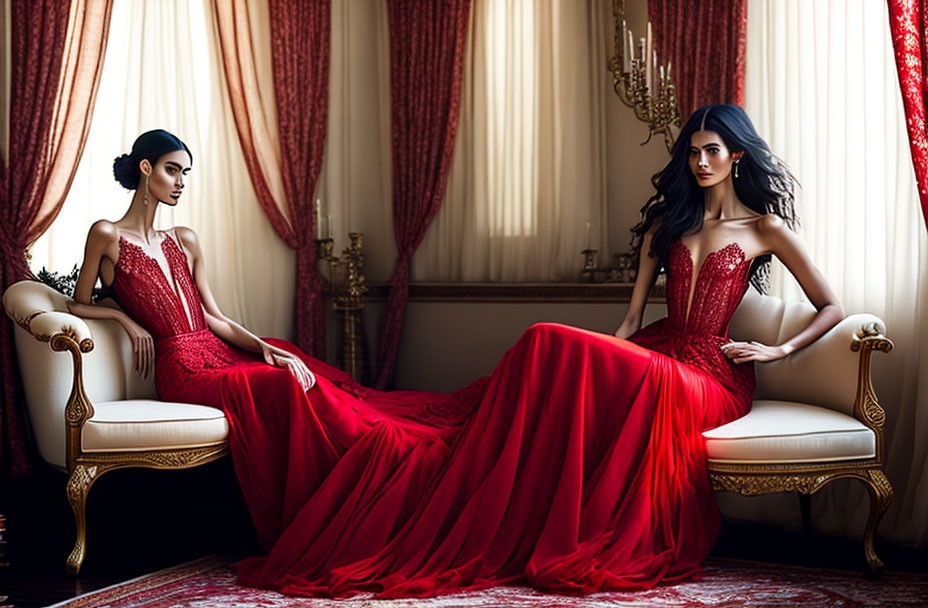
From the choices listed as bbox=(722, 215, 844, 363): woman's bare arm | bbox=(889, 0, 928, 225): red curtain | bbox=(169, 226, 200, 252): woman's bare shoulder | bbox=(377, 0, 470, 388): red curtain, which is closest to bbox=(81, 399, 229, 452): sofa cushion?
bbox=(169, 226, 200, 252): woman's bare shoulder

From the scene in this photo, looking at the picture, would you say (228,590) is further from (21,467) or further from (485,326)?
(485,326)

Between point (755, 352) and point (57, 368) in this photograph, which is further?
point (57, 368)

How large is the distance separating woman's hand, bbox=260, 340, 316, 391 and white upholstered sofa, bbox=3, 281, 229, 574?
316mm

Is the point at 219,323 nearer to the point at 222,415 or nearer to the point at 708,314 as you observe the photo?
the point at 222,415

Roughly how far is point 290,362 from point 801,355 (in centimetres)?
196

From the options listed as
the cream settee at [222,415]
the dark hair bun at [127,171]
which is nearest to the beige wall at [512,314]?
the cream settee at [222,415]

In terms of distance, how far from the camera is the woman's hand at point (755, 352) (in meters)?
3.51

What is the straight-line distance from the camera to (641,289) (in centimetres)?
398

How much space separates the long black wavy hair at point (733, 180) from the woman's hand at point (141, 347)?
2.10 metres

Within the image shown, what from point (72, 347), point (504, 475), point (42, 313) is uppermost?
point (42, 313)

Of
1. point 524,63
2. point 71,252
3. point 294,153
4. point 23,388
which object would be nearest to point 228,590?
point 23,388

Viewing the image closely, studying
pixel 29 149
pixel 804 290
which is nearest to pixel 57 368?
pixel 29 149

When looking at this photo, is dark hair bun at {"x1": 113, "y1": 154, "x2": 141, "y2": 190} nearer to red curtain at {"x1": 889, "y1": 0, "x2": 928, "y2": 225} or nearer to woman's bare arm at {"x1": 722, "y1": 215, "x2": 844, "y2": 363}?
woman's bare arm at {"x1": 722, "y1": 215, "x2": 844, "y2": 363}

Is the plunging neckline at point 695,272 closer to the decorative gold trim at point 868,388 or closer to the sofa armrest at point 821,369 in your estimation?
the sofa armrest at point 821,369
